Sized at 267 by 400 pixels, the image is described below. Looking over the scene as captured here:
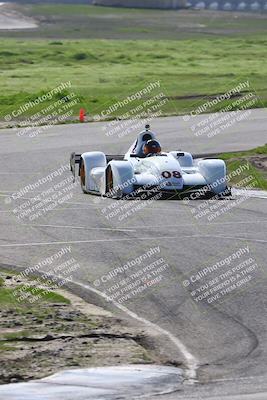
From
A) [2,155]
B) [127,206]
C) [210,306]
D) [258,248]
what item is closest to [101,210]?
[127,206]

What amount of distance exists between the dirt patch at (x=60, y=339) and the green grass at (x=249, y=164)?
47.2ft

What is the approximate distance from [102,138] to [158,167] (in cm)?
1492

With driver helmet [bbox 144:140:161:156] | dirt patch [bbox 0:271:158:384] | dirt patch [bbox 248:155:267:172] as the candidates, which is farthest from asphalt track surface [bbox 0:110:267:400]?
dirt patch [bbox 248:155:267:172]

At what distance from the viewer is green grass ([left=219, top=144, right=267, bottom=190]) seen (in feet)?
111

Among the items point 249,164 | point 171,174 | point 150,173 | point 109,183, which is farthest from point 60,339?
point 249,164

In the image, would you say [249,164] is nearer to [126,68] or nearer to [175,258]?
[175,258]

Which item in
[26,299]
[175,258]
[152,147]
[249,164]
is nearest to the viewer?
[26,299]

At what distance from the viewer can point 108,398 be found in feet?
48.2

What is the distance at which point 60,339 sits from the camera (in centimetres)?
1736

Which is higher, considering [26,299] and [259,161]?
[259,161]

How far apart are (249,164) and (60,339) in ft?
66.4

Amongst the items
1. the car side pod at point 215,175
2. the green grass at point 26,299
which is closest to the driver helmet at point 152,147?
the car side pod at point 215,175

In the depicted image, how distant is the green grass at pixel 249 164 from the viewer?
33.9 m

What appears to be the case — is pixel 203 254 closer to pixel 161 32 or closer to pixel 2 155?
pixel 2 155
